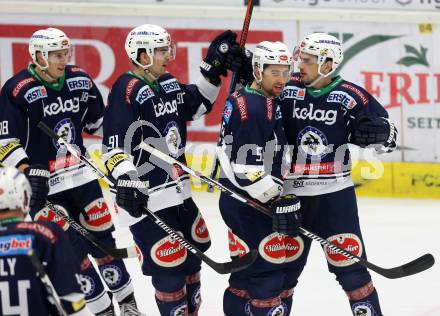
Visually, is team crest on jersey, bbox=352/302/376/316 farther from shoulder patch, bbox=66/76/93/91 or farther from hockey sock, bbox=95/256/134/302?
shoulder patch, bbox=66/76/93/91

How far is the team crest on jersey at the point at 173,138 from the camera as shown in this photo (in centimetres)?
588

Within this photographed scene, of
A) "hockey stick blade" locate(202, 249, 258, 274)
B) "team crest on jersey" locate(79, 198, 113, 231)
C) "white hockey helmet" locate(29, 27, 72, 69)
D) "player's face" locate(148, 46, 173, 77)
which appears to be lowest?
"hockey stick blade" locate(202, 249, 258, 274)

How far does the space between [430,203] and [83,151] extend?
347 centimetres

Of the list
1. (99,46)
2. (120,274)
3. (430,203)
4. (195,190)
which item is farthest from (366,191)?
(120,274)

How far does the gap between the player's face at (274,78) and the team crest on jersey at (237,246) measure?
0.71 meters

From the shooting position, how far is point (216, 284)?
709 centimetres

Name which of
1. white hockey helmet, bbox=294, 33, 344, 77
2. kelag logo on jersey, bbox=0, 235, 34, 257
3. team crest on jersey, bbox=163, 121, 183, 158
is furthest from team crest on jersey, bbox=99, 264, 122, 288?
kelag logo on jersey, bbox=0, 235, 34, 257

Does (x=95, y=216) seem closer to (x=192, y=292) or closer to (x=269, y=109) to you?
(x=192, y=292)

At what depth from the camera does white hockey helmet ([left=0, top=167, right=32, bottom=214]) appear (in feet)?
13.8

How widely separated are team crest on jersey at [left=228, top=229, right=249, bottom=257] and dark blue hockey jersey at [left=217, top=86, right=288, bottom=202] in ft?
0.78

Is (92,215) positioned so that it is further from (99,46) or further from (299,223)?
(99,46)

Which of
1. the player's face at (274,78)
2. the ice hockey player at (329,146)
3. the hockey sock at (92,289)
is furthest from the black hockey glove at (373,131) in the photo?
the hockey sock at (92,289)

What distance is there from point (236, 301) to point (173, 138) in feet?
2.79

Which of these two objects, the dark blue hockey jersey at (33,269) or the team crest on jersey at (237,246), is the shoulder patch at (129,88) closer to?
the team crest on jersey at (237,246)
